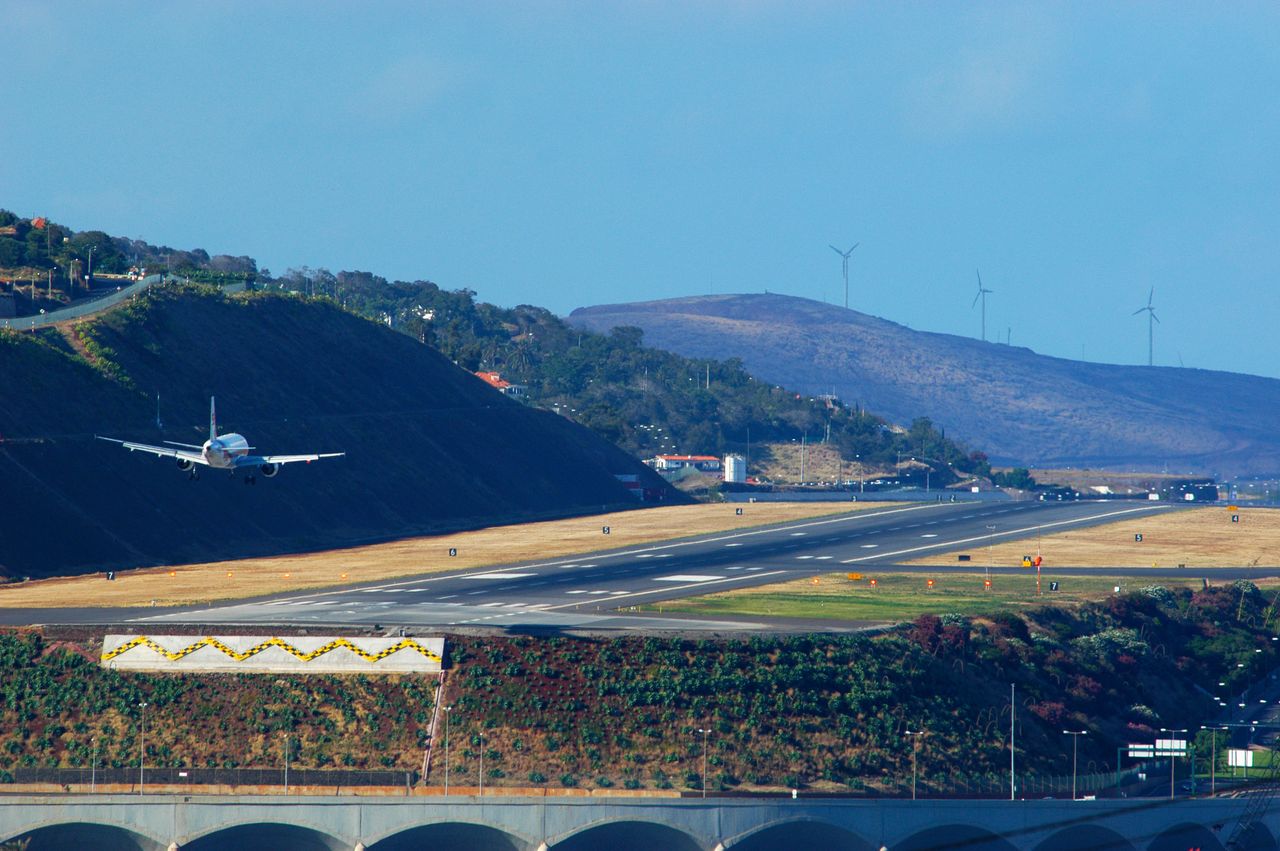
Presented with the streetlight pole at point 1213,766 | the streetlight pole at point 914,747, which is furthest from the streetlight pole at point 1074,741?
the streetlight pole at point 914,747

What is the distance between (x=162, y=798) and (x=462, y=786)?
18139 mm

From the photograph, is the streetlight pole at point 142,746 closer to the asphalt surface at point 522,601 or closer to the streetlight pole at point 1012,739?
the asphalt surface at point 522,601

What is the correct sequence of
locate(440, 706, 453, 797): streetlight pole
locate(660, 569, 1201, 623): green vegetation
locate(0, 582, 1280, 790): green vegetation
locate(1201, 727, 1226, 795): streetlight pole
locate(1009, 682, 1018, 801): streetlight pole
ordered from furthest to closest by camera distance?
locate(660, 569, 1201, 623): green vegetation, locate(1201, 727, 1226, 795): streetlight pole, locate(1009, 682, 1018, 801): streetlight pole, locate(0, 582, 1280, 790): green vegetation, locate(440, 706, 453, 797): streetlight pole

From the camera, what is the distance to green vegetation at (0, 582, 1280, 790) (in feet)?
383

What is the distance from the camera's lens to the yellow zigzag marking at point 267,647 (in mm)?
128750

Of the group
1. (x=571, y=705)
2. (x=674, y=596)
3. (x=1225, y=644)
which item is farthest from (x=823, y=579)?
(x=571, y=705)

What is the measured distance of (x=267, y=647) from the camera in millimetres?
130125

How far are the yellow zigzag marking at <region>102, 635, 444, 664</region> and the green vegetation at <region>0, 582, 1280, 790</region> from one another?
225 cm

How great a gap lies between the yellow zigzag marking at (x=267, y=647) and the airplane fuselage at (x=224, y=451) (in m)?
21.7

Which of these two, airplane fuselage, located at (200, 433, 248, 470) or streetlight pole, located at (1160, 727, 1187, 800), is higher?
Result: airplane fuselage, located at (200, 433, 248, 470)

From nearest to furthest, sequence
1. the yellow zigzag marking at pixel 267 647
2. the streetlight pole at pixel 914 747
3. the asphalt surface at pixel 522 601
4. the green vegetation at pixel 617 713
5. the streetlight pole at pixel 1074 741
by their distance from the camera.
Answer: the streetlight pole at pixel 914 747 < the green vegetation at pixel 617 713 < the streetlight pole at pixel 1074 741 < the yellow zigzag marking at pixel 267 647 < the asphalt surface at pixel 522 601

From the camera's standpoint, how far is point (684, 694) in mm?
123438

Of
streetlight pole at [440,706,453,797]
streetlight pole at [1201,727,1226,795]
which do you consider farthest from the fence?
streetlight pole at [1201,727,1226,795]

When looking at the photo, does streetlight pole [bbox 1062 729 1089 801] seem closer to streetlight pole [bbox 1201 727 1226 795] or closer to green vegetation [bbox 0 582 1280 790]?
green vegetation [bbox 0 582 1280 790]
